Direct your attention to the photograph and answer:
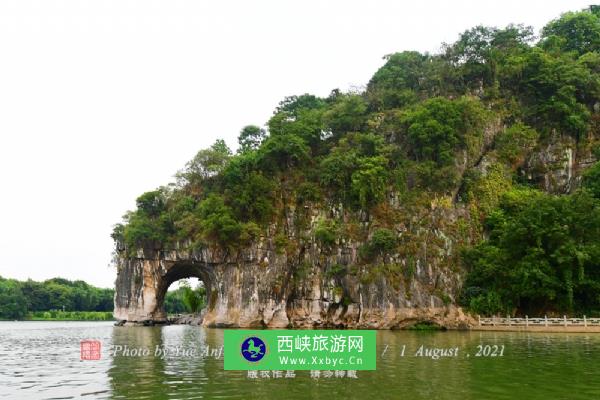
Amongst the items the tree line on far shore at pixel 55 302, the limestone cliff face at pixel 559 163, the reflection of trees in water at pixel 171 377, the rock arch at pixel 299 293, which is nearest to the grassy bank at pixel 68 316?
the tree line on far shore at pixel 55 302

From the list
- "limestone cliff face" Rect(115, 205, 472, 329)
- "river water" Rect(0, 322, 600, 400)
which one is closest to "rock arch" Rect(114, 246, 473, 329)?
"limestone cliff face" Rect(115, 205, 472, 329)

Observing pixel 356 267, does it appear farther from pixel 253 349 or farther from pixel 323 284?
pixel 253 349

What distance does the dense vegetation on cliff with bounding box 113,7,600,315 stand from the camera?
97.7 ft

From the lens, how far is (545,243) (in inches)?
1164

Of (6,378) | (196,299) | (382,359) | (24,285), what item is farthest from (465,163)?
(24,285)

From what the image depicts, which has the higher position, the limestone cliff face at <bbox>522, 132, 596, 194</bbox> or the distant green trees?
the limestone cliff face at <bbox>522, 132, 596, 194</bbox>

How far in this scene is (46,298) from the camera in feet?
245

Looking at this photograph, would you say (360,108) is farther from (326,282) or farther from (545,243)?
(545,243)

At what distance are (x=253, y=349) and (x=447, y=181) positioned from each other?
94.4 feet

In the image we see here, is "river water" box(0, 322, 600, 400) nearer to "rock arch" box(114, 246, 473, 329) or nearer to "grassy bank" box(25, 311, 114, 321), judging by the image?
"rock arch" box(114, 246, 473, 329)

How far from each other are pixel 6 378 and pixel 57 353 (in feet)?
21.8

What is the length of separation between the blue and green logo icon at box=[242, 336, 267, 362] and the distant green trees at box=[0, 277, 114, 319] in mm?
72494

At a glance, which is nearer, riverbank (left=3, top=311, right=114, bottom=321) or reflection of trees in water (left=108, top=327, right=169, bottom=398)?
reflection of trees in water (left=108, top=327, right=169, bottom=398)

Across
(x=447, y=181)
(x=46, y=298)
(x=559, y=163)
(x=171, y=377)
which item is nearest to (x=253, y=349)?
(x=171, y=377)
